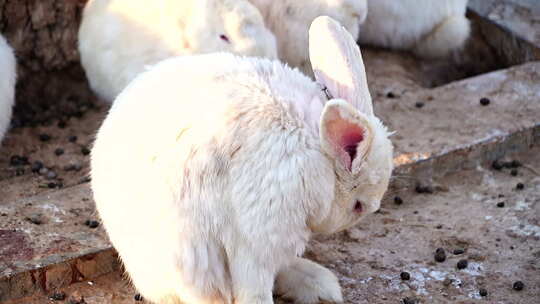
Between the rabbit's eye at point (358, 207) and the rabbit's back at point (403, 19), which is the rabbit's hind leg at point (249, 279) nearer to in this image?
the rabbit's eye at point (358, 207)

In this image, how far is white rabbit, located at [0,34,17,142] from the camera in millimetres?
5262

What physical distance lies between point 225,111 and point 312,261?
3.84ft

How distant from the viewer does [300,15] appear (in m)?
5.58

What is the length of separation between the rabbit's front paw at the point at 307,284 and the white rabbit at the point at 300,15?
1.91 metres

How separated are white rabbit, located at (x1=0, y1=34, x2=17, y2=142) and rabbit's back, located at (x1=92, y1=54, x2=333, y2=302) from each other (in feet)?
6.27

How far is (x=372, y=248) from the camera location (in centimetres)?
452

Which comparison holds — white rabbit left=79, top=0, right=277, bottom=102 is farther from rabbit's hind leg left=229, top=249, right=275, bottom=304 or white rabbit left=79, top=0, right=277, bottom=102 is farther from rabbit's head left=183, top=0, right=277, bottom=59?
rabbit's hind leg left=229, top=249, right=275, bottom=304

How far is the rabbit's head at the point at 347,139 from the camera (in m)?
3.35

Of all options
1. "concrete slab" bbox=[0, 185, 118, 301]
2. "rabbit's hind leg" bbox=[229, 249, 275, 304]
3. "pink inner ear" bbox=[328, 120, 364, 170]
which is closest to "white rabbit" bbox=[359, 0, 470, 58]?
"concrete slab" bbox=[0, 185, 118, 301]

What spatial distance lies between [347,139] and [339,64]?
30 cm

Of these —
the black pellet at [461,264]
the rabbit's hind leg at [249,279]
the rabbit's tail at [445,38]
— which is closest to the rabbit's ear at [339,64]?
the rabbit's hind leg at [249,279]

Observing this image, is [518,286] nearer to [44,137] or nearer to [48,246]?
[48,246]

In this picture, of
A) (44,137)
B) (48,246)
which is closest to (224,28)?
(44,137)

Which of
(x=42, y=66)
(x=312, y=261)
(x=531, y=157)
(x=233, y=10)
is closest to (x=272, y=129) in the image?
(x=312, y=261)
